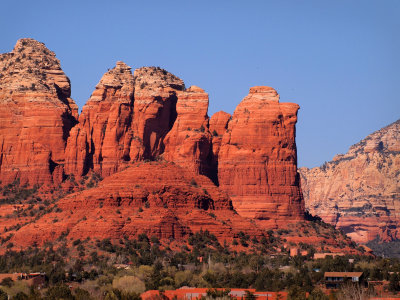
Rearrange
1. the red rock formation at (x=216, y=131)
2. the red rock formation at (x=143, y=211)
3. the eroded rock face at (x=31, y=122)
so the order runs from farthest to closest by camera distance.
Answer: the red rock formation at (x=216, y=131) → the eroded rock face at (x=31, y=122) → the red rock formation at (x=143, y=211)

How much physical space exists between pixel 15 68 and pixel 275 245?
2077 inches

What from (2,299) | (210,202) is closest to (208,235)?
(210,202)

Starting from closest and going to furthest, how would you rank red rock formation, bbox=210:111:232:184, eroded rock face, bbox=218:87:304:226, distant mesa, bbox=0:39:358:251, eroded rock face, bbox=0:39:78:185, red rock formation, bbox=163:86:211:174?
eroded rock face, bbox=218:87:304:226 → red rock formation, bbox=163:86:211:174 → distant mesa, bbox=0:39:358:251 → eroded rock face, bbox=0:39:78:185 → red rock formation, bbox=210:111:232:184

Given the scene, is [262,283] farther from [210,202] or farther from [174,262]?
[210,202]

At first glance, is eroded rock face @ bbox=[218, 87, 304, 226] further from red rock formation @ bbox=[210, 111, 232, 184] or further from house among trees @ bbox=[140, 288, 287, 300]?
house among trees @ bbox=[140, 288, 287, 300]

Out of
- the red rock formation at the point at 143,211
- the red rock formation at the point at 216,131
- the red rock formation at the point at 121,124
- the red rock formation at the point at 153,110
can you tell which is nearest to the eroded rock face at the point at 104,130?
the red rock formation at the point at 121,124

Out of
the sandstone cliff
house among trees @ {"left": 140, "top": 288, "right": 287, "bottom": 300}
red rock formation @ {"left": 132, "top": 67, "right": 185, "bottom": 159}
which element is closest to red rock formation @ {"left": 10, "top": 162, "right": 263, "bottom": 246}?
the sandstone cliff

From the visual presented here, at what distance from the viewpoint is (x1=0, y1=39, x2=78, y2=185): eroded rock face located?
7456 inches

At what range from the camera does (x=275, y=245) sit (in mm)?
170125

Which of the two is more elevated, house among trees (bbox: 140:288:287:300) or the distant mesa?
the distant mesa

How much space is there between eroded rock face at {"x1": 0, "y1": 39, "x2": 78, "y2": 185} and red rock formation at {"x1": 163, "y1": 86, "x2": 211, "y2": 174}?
16.4 meters

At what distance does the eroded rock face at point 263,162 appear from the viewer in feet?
610

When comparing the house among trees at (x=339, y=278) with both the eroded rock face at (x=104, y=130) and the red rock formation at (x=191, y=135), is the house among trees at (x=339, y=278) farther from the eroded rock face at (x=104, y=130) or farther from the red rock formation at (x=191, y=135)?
the eroded rock face at (x=104, y=130)

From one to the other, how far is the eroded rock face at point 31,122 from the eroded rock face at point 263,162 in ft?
80.8
